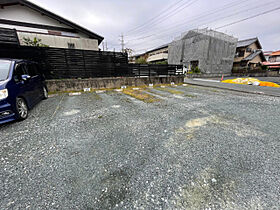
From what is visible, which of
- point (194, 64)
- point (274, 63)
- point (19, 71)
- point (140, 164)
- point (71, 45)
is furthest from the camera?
point (274, 63)

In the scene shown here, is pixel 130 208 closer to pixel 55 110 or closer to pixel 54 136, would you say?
pixel 54 136

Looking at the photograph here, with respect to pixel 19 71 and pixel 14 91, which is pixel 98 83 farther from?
pixel 14 91

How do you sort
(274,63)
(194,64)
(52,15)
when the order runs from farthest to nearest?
A: (274,63)
(194,64)
(52,15)

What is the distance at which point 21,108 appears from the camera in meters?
2.91

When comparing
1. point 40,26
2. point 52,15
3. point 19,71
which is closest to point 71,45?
point 52,15

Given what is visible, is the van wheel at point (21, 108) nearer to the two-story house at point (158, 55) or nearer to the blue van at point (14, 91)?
the blue van at point (14, 91)

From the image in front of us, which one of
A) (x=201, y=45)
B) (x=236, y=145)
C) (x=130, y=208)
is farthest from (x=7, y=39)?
(x=201, y=45)

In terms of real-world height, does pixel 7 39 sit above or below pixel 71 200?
above

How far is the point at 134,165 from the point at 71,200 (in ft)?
2.49

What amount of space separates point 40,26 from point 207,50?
21.6m

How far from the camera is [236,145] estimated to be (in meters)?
1.96

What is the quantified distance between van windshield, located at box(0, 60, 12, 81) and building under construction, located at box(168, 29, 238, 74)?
20921 mm

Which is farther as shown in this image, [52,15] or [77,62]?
[52,15]

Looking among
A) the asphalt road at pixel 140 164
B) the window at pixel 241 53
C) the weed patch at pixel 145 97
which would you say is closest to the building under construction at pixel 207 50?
the window at pixel 241 53
